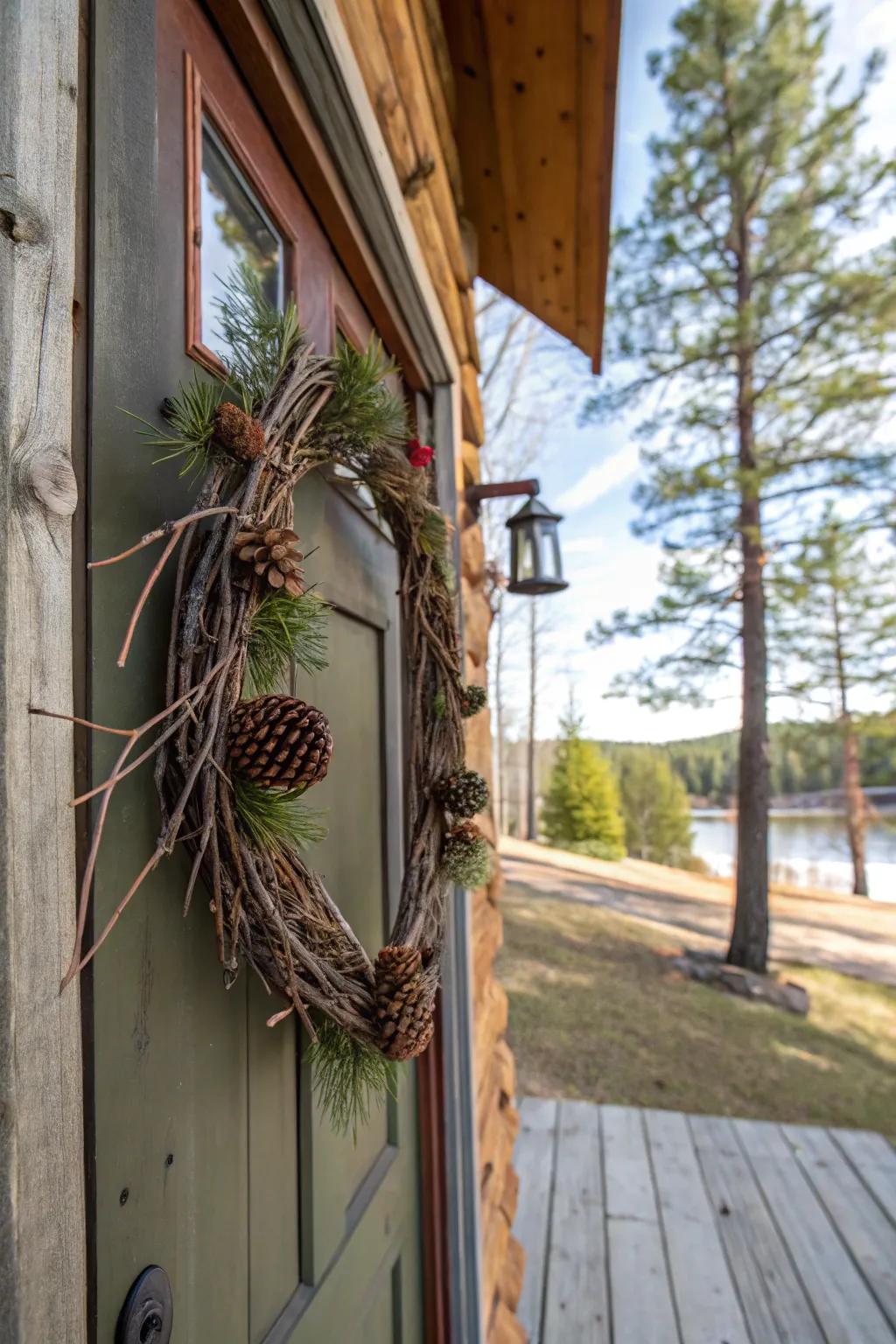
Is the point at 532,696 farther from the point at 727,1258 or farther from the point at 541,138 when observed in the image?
the point at 541,138

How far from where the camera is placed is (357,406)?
79 centimetres

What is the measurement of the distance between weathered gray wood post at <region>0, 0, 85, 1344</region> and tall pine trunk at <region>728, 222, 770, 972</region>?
5.56m

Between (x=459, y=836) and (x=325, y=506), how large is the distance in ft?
1.63

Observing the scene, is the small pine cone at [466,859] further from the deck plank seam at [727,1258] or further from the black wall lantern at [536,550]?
the deck plank seam at [727,1258]

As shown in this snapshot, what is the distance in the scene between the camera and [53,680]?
42 centimetres

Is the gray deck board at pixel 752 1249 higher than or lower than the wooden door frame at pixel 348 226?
lower

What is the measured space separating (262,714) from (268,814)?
89 millimetres

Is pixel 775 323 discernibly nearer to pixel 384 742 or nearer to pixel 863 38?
pixel 863 38

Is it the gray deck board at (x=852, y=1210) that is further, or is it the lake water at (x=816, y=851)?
the lake water at (x=816, y=851)

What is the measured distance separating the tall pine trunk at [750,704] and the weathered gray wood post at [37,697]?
18.3ft

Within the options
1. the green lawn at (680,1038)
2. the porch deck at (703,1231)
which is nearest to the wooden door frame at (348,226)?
the porch deck at (703,1231)

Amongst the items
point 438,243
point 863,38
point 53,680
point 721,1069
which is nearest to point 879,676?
point 721,1069

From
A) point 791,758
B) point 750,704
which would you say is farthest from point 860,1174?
point 791,758

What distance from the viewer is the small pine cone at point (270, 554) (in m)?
0.56
